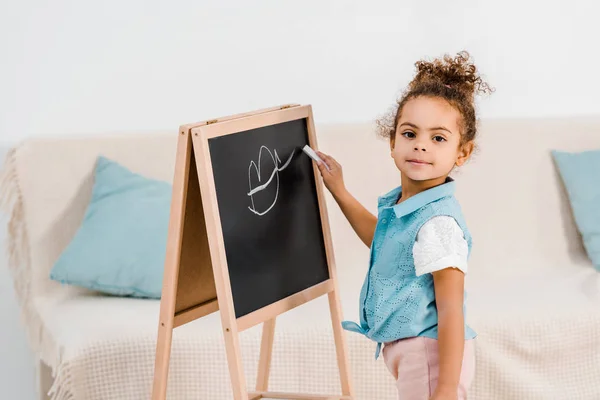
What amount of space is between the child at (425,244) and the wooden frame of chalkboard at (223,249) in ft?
0.81

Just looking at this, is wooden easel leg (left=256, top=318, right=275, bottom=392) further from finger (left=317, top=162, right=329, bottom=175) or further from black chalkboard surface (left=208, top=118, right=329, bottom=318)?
finger (left=317, top=162, right=329, bottom=175)

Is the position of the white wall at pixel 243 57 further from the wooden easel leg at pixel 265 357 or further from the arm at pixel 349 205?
the wooden easel leg at pixel 265 357

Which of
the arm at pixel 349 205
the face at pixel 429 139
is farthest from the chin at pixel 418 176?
the arm at pixel 349 205

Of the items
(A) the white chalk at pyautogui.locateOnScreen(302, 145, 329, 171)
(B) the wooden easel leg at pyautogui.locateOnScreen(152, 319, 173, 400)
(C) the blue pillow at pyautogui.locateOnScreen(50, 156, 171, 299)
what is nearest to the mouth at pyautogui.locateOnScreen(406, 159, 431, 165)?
(A) the white chalk at pyautogui.locateOnScreen(302, 145, 329, 171)

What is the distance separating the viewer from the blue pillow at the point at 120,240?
8.51ft

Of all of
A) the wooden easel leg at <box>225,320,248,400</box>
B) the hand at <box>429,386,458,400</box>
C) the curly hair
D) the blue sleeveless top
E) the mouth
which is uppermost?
the curly hair

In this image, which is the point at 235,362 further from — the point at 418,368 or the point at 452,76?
the point at 452,76

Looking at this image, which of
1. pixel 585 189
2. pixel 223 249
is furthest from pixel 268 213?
pixel 585 189

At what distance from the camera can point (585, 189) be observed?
113 inches

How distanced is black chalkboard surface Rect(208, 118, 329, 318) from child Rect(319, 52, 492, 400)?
0.23 meters

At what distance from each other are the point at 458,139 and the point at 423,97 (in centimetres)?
11

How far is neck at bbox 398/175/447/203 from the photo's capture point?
5.65ft

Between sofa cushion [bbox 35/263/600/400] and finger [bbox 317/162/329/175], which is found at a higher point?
finger [bbox 317/162/329/175]

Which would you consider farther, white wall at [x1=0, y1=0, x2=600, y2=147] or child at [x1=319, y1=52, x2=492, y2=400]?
white wall at [x1=0, y1=0, x2=600, y2=147]
